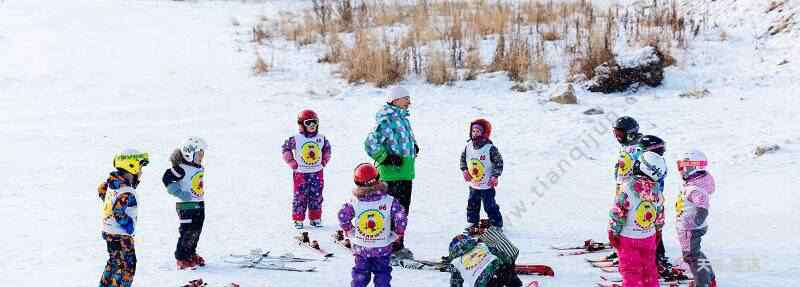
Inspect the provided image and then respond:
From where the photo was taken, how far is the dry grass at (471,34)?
16.6 m

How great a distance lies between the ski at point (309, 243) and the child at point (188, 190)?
1169mm

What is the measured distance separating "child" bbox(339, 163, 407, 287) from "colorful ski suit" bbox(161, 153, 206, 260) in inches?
74.0

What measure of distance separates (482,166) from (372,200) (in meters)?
2.57

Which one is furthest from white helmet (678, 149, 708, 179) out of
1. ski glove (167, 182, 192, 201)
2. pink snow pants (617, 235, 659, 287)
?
ski glove (167, 182, 192, 201)

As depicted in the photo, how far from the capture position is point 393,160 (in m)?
7.64

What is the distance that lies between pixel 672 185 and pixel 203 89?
1021cm

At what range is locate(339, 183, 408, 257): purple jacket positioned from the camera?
20.1 feet

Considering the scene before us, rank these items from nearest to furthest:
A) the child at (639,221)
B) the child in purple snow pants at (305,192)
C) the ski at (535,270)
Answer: the child at (639,221) < the ski at (535,270) < the child in purple snow pants at (305,192)

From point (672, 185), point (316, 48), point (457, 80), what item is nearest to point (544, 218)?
point (672, 185)

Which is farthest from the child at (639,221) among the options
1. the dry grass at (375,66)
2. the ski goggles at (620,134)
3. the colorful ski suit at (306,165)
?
the dry grass at (375,66)

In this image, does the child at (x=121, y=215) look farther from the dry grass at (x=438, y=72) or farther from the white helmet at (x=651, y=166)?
the dry grass at (x=438, y=72)

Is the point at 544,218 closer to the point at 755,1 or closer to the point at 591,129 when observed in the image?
the point at 591,129

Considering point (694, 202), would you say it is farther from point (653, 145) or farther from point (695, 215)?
point (653, 145)

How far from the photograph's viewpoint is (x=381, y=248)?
6.22 m
